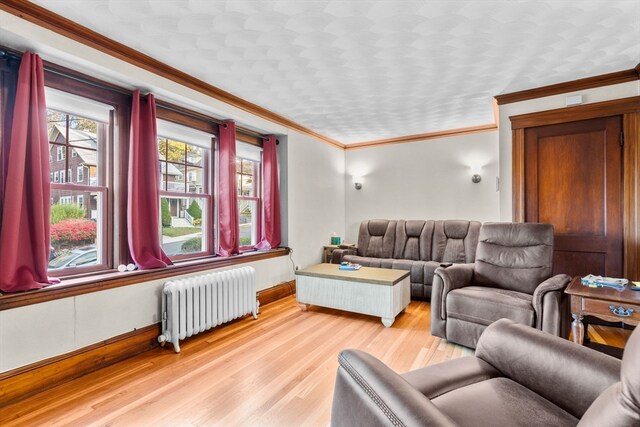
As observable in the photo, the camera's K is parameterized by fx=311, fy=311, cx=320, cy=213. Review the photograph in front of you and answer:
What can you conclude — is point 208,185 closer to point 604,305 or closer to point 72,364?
point 72,364

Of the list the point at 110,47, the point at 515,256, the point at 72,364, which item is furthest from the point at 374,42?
the point at 72,364

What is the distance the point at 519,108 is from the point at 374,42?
2180 millimetres

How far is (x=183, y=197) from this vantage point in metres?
3.35

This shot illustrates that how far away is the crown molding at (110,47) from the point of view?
1952 millimetres

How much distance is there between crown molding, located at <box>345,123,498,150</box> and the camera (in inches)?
185

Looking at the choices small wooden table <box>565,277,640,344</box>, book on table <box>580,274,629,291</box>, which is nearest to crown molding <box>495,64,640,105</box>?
book on table <box>580,274,629,291</box>

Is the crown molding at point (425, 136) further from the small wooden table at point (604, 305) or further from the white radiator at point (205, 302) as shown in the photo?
the white radiator at point (205, 302)

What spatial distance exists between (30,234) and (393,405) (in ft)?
8.24

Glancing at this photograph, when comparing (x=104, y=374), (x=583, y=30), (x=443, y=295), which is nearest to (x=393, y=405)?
(x=443, y=295)

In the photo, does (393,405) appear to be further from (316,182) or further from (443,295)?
(316,182)

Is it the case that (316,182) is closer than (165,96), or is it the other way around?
(165,96)

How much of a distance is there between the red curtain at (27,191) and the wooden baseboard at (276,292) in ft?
7.38

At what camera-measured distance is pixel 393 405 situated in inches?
35.3

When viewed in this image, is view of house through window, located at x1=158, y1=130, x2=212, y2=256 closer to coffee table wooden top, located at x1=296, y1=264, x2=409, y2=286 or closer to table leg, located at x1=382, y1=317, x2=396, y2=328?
coffee table wooden top, located at x1=296, y1=264, x2=409, y2=286
